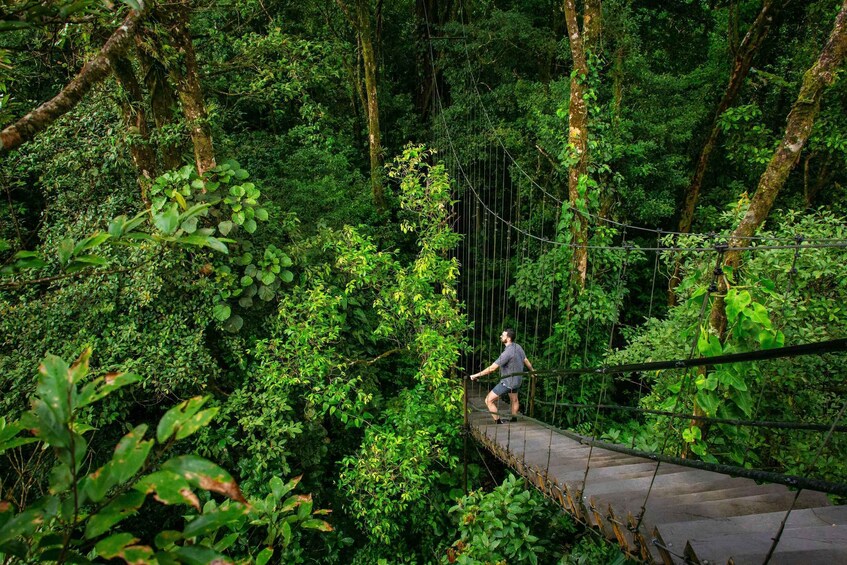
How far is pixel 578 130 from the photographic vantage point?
4.14 meters

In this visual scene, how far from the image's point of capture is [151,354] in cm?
321

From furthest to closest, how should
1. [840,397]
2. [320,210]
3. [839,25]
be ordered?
[320,210], [840,397], [839,25]

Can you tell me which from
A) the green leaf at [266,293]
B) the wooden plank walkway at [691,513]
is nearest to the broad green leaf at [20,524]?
the wooden plank walkway at [691,513]

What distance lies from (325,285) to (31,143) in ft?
7.32

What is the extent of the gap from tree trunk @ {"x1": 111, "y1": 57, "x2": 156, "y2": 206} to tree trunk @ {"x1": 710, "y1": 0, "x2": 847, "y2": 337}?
334 cm

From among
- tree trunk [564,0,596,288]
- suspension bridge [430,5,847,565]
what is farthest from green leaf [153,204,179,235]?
tree trunk [564,0,596,288]

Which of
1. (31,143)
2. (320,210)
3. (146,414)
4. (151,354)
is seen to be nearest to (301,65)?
(320,210)

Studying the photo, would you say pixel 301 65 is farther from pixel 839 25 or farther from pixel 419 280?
pixel 839 25

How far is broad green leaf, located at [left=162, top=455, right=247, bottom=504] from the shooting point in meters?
0.44

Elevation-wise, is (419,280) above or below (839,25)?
below

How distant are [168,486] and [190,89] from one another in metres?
3.45

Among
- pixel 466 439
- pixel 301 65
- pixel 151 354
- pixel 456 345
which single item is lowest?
pixel 466 439

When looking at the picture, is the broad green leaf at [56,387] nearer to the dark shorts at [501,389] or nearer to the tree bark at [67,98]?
the tree bark at [67,98]

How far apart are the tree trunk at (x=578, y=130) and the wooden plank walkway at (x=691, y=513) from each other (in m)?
2.04
